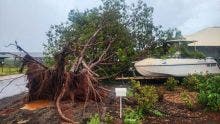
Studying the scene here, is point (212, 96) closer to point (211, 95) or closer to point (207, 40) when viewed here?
point (211, 95)

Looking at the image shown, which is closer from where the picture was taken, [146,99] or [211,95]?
[146,99]

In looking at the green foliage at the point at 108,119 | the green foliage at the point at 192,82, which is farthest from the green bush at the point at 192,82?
the green foliage at the point at 108,119

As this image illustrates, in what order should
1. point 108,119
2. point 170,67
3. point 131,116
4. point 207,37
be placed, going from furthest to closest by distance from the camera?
point 207,37 < point 170,67 < point 131,116 < point 108,119

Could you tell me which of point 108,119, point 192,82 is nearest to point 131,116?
point 108,119

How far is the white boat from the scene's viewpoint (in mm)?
22391

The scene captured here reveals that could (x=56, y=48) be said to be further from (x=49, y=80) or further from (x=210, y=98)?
(x=210, y=98)

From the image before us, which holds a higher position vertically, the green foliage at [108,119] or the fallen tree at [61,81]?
the fallen tree at [61,81]

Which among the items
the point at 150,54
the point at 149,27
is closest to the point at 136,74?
the point at 150,54

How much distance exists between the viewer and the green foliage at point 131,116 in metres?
12.5

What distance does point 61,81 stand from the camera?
50.6 feet

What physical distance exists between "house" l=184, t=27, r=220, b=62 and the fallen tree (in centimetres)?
1357

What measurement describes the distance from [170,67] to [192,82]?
8.13ft

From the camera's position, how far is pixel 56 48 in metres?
22.6

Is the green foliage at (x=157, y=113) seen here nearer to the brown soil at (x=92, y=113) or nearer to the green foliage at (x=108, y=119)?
the brown soil at (x=92, y=113)
